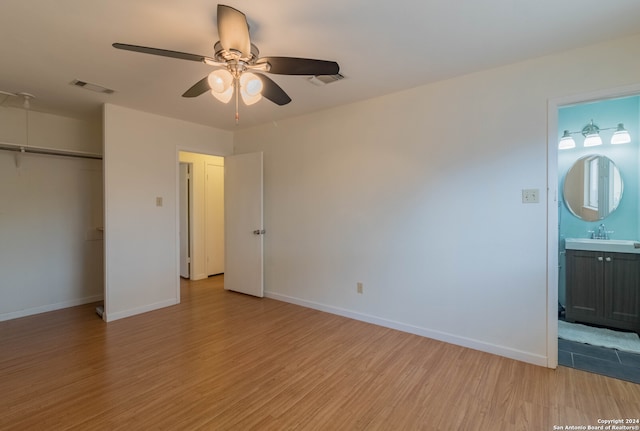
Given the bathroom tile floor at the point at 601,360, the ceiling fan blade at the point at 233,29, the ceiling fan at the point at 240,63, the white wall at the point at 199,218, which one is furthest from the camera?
the white wall at the point at 199,218

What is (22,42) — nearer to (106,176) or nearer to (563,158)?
(106,176)

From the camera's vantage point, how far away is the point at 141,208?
3754 millimetres

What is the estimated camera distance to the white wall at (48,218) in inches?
141

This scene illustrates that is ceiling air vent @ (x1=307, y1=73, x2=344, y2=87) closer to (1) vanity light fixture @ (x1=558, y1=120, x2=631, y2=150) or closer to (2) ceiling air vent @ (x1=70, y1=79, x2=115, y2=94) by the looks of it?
(2) ceiling air vent @ (x1=70, y1=79, x2=115, y2=94)

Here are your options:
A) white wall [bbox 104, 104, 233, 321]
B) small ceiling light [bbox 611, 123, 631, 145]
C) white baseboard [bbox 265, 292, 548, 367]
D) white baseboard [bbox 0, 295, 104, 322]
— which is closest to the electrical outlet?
white baseboard [bbox 265, 292, 548, 367]

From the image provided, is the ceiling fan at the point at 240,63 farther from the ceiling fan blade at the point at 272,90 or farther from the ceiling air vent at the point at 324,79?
the ceiling air vent at the point at 324,79

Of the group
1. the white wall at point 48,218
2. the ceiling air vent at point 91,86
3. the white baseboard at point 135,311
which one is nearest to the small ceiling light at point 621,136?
the ceiling air vent at point 91,86

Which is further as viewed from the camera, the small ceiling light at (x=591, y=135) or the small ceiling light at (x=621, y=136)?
the small ceiling light at (x=591, y=135)

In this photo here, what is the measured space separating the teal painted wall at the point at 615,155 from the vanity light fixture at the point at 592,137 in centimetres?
4

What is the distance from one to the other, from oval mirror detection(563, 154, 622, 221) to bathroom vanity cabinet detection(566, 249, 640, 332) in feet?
2.02

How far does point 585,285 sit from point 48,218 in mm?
6376

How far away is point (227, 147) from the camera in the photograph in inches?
185

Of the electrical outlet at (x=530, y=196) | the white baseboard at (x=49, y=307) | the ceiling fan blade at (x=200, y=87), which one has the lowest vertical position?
the white baseboard at (x=49, y=307)

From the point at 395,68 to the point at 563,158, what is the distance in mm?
2630
